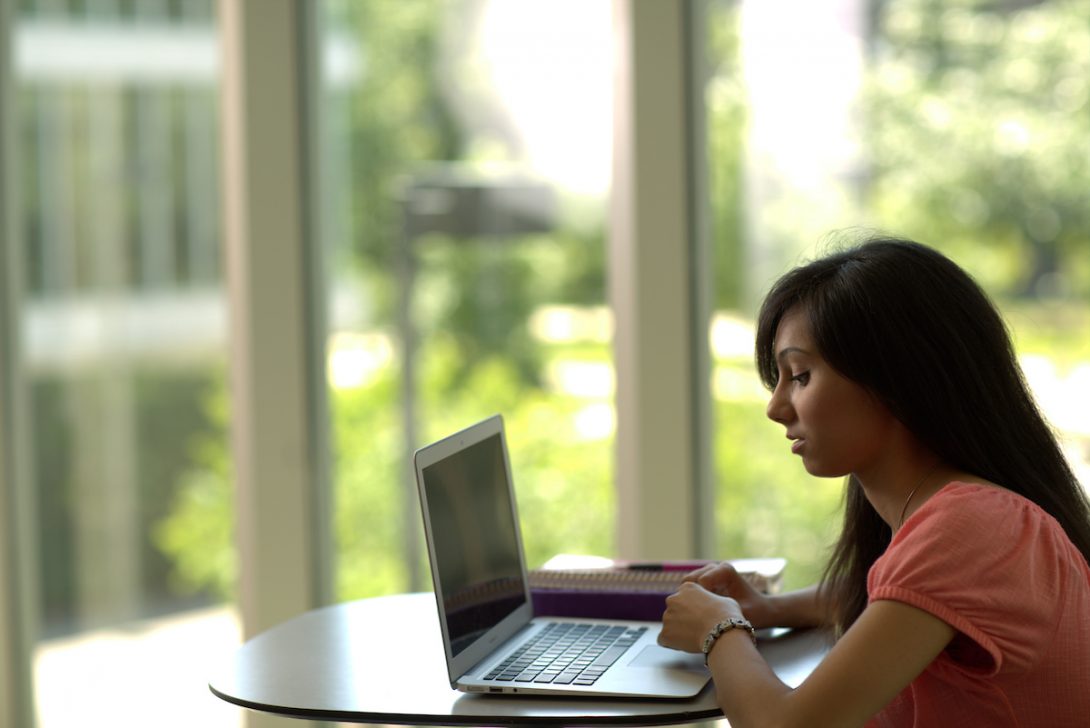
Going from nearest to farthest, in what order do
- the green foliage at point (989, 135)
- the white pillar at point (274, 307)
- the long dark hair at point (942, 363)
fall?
the long dark hair at point (942, 363), the green foliage at point (989, 135), the white pillar at point (274, 307)

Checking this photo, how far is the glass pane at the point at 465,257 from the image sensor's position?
9.30 feet

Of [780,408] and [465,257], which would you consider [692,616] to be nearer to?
[780,408]

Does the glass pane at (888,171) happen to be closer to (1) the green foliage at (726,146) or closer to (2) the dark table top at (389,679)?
(1) the green foliage at (726,146)

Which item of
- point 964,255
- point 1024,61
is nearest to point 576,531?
point 964,255

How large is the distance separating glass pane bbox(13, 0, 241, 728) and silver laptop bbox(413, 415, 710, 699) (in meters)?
1.64

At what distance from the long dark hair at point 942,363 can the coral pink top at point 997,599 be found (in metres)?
0.07

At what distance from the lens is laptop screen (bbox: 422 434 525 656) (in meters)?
1.56

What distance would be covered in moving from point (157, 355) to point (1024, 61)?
2118mm

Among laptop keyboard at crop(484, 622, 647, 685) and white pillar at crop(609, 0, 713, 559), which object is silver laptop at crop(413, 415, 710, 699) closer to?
laptop keyboard at crop(484, 622, 647, 685)

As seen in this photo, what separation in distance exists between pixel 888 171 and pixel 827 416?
1292 mm

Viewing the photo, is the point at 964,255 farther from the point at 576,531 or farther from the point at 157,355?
the point at 157,355

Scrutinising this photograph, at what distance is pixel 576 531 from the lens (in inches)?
114

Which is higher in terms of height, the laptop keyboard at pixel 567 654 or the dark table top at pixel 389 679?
the laptop keyboard at pixel 567 654

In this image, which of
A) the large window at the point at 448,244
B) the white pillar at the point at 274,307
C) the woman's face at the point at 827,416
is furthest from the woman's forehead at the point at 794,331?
the white pillar at the point at 274,307
